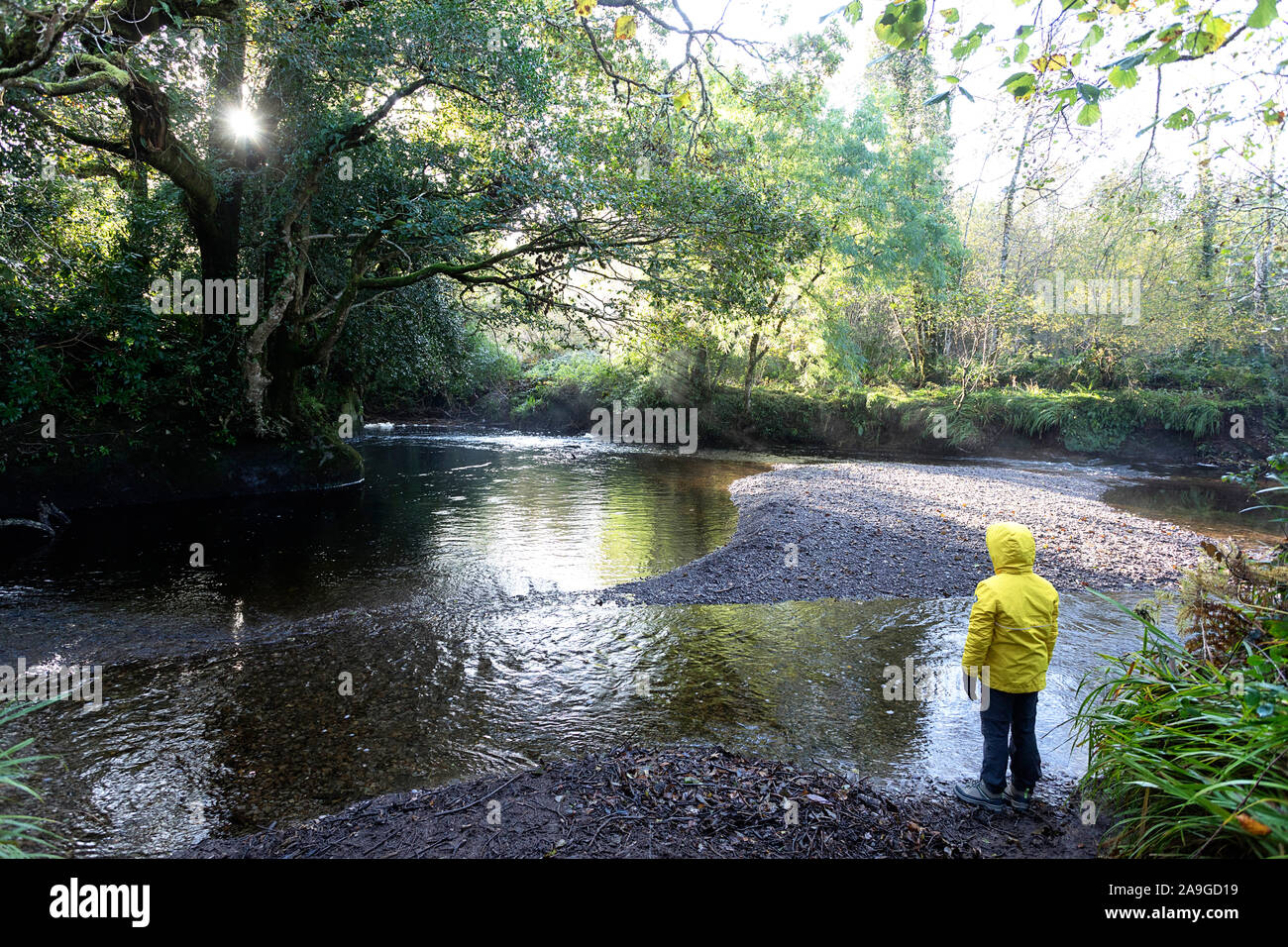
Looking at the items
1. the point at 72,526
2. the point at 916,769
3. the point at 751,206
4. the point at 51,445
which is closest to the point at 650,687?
the point at 916,769

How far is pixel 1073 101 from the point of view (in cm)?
346

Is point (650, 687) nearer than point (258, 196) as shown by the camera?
Yes

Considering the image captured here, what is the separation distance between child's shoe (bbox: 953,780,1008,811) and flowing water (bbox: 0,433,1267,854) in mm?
394

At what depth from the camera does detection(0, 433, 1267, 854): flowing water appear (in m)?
4.52

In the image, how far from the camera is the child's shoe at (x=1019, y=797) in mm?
3953

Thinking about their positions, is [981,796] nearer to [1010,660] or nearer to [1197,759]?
[1010,660]

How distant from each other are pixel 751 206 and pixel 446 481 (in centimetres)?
1132

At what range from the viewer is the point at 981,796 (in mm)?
4043

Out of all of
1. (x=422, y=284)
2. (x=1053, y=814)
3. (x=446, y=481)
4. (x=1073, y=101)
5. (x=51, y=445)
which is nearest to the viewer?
(x=1073, y=101)

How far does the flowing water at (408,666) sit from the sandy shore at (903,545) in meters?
0.57

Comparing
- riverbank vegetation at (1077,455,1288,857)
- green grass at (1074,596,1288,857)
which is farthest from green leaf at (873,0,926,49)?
green grass at (1074,596,1288,857)

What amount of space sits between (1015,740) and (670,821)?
2420 mm

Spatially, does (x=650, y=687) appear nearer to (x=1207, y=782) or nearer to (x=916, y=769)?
Answer: (x=916, y=769)

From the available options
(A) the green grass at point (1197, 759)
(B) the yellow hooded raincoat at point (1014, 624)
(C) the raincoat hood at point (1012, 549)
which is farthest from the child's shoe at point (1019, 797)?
(C) the raincoat hood at point (1012, 549)
